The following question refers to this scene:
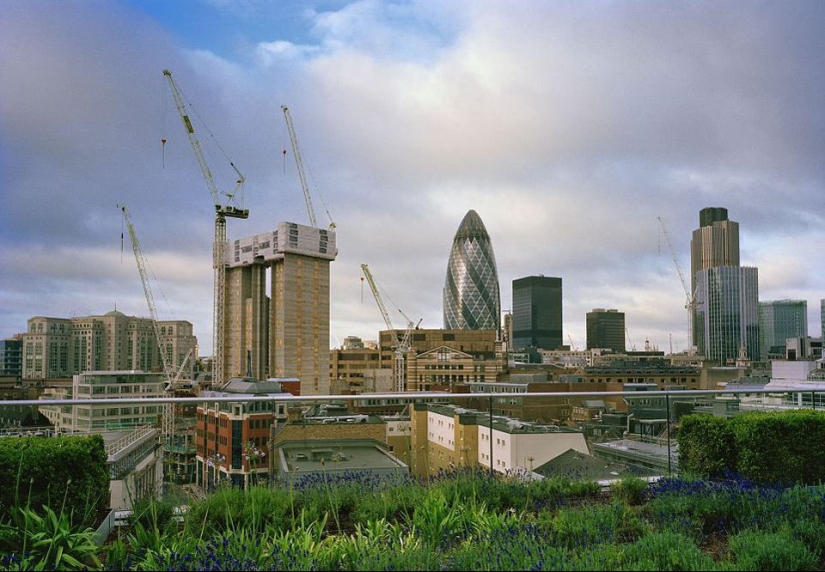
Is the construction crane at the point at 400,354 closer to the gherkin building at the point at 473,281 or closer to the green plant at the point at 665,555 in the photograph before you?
the gherkin building at the point at 473,281

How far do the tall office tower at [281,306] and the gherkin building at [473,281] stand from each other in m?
85.6

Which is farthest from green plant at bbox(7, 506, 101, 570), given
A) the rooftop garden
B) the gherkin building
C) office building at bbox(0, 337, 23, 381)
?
the gherkin building

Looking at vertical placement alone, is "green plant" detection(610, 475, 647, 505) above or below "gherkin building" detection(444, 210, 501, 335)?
below

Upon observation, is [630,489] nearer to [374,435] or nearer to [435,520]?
[435,520]

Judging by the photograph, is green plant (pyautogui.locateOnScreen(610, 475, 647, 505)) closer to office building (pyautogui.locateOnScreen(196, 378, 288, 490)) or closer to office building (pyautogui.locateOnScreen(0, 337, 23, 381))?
office building (pyautogui.locateOnScreen(196, 378, 288, 490))

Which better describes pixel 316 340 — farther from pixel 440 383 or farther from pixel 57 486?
pixel 57 486

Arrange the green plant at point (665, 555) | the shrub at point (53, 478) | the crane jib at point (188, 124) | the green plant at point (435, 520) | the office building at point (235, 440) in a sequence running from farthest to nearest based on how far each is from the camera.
Result: the crane jib at point (188, 124) → the office building at point (235, 440) → the shrub at point (53, 478) → the green plant at point (435, 520) → the green plant at point (665, 555)

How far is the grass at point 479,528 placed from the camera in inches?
146

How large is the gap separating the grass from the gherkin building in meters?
185

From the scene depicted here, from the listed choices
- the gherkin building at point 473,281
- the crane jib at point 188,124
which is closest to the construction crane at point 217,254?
the crane jib at point 188,124

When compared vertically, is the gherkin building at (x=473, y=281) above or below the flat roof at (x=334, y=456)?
above

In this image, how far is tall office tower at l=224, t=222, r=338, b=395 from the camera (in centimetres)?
10056

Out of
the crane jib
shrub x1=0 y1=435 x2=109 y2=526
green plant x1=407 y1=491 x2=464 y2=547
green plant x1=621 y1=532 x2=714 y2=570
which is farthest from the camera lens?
the crane jib

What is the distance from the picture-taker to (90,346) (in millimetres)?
137500
